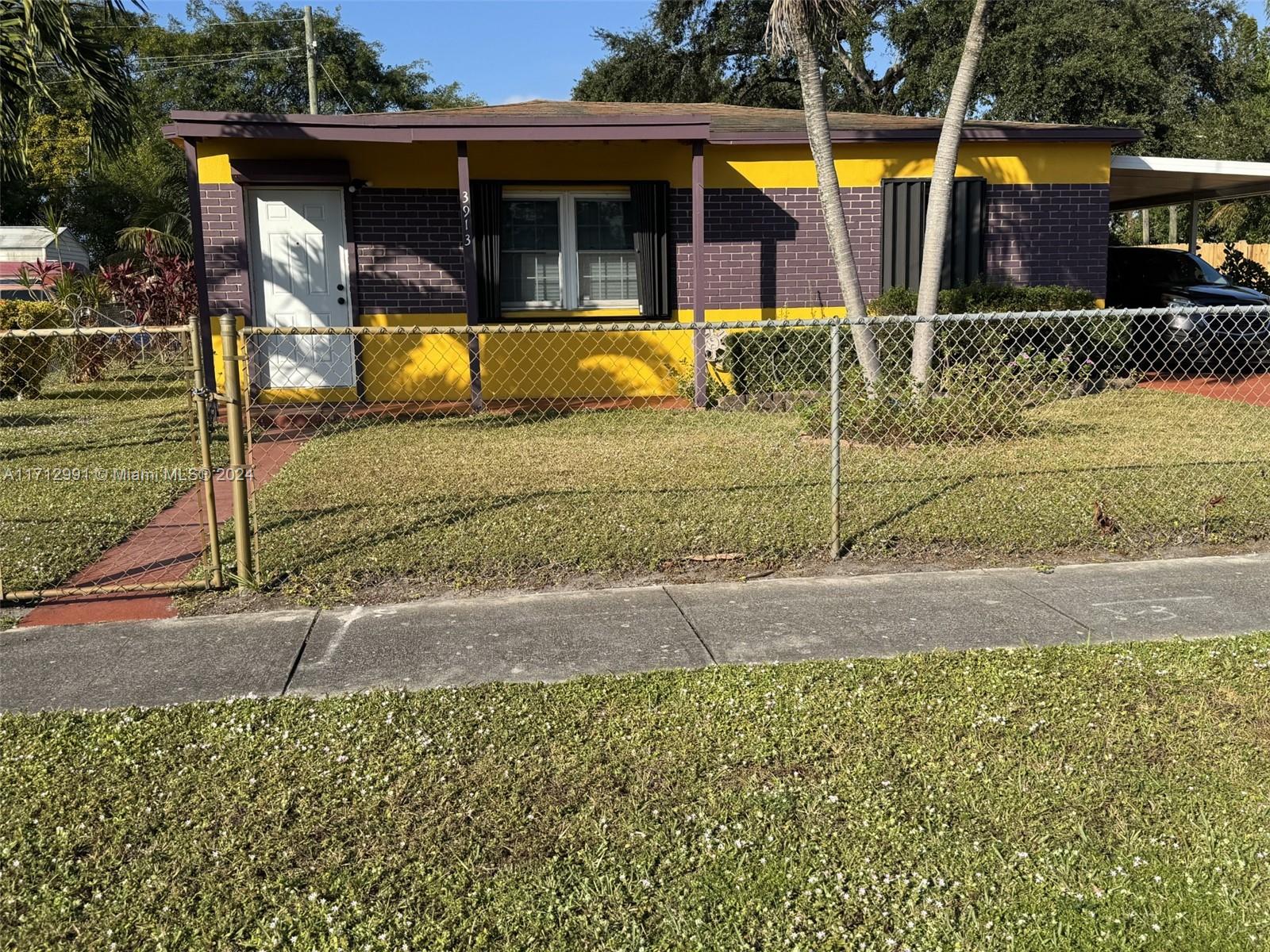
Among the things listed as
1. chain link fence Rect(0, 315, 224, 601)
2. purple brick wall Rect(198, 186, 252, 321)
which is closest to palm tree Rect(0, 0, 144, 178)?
purple brick wall Rect(198, 186, 252, 321)

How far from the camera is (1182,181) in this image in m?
15.3

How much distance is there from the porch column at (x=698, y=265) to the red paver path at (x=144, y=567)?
5023 mm

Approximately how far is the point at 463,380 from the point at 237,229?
9.79ft

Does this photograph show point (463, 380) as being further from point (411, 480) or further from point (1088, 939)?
point (1088, 939)

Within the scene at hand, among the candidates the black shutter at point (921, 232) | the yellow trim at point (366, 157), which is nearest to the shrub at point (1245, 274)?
the black shutter at point (921, 232)

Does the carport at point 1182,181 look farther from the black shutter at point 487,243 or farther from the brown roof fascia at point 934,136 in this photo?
the black shutter at point 487,243

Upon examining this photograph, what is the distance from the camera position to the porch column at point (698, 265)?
1157cm

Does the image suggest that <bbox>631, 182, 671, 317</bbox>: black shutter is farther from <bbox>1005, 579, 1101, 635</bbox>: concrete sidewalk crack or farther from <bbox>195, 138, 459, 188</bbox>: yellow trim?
<bbox>1005, 579, 1101, 635</bbox>: concrete sidewalk crack

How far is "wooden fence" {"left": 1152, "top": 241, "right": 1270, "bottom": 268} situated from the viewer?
2603 cm

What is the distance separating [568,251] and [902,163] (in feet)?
13.7

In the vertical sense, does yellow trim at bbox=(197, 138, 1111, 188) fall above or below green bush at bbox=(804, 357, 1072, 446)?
above

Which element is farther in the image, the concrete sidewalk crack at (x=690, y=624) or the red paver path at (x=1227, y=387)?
the red paver path at (x=1227, y=387)

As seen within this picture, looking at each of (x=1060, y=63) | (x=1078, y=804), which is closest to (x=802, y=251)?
(x=1078, y=804)

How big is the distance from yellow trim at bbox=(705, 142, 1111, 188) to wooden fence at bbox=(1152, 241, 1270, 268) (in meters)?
14.0
